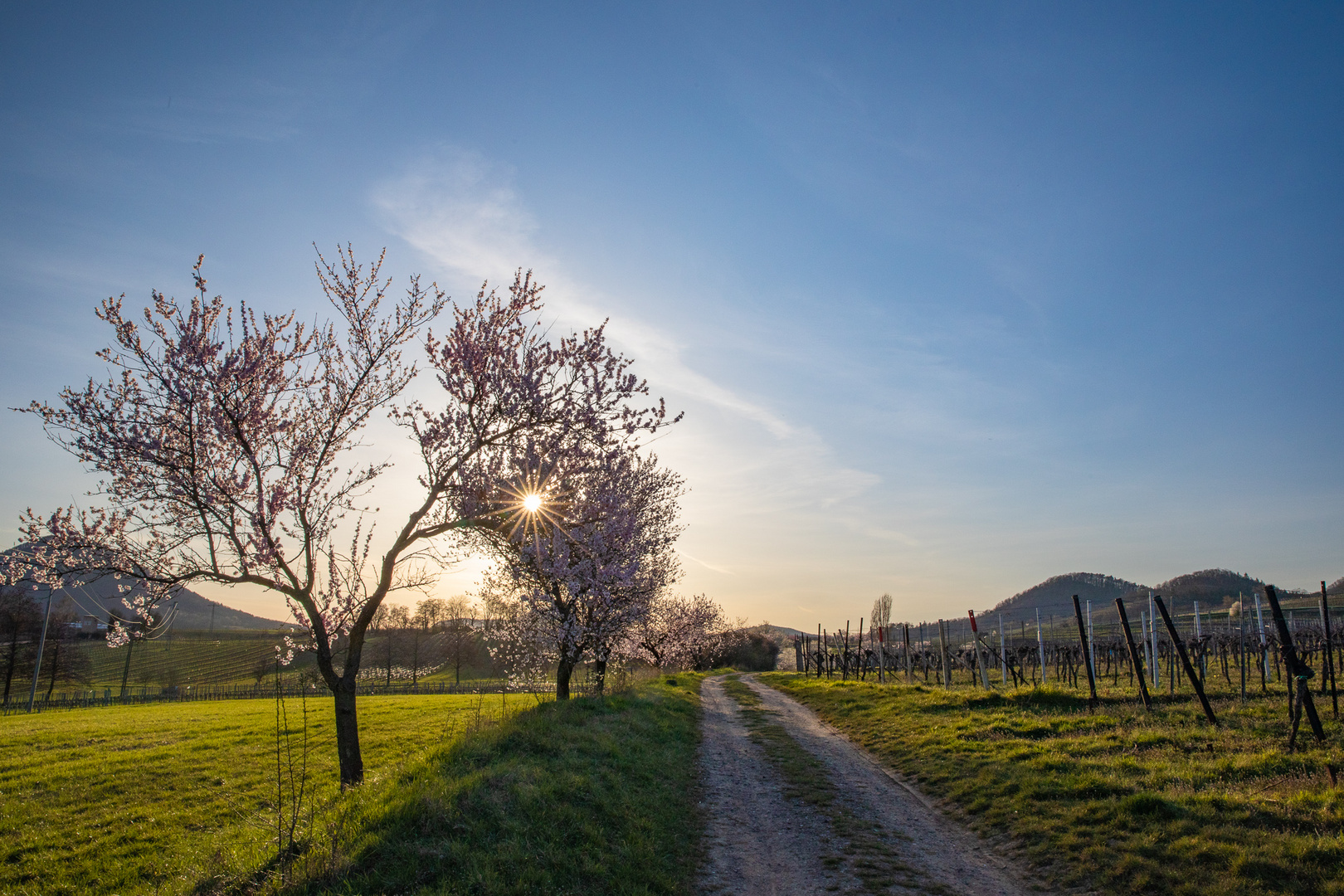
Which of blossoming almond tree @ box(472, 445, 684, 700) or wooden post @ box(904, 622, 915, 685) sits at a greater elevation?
blossoming almond tree @ box(472, 445, 684, 700)

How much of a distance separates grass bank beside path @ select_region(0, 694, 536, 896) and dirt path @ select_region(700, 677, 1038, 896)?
18.3 feet

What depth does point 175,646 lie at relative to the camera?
111688 millimetres

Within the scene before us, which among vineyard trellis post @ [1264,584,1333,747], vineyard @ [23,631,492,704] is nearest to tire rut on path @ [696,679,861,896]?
vineyard trellis post @ [1264,584,1333,747]

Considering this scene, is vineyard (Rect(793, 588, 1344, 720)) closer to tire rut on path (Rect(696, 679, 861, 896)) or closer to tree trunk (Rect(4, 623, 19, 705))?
tire rut on path (Rect(696, 679, 861, 896))

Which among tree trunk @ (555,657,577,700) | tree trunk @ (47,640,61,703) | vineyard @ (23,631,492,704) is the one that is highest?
tree trunk @ (555,657,577,700)

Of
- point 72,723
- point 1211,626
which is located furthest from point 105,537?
point 1211,626

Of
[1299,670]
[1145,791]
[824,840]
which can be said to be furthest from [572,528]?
[1299,670]

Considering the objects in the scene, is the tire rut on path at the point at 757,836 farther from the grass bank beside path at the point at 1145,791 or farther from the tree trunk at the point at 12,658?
the tree trunk at the point at 12,658

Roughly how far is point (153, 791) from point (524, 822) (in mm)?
17987

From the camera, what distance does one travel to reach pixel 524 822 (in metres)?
7.81

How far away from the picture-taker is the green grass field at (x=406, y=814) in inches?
266

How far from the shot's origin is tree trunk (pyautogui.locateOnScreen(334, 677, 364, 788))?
10.5 meters

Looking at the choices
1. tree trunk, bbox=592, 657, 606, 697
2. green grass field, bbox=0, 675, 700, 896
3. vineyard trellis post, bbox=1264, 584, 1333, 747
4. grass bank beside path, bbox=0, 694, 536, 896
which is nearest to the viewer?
green grass field, bbox=0, 675, 700, 896

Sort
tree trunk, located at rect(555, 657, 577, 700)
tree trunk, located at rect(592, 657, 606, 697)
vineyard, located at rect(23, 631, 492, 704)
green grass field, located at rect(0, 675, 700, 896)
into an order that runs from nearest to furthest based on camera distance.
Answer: green grass field, located at rect(0, 675, 700, 896) → tree trunk, located at rect(555, 657, 577, 700) → tree trunk, located at rect(592, 657, 606, 697) → vineyard, located at rect(23, 631, 492, 704)
